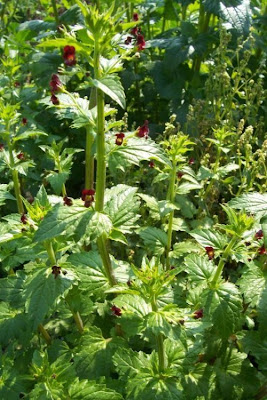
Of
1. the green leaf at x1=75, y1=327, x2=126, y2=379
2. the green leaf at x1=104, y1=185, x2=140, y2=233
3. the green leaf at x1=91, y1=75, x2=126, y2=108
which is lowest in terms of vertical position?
the green leaf at x1=75, y1=327, x2=126, y2=379

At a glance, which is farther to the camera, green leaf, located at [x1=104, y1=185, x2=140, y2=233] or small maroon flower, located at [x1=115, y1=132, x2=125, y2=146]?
green leaf, located at [x1=104, y1=185, x2=140, y2=233]

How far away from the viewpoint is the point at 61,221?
1431 mm

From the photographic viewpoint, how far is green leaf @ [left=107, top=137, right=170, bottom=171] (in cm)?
145

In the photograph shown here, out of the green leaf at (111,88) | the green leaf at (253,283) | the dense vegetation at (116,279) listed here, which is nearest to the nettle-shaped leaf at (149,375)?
the dense vegetation at (116,279)

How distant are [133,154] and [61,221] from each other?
0.34 meters

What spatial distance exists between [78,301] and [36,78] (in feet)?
8.08

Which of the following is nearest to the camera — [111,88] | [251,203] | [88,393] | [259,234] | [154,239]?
[111,88]

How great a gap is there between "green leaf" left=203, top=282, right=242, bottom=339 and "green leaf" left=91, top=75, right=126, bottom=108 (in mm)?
847

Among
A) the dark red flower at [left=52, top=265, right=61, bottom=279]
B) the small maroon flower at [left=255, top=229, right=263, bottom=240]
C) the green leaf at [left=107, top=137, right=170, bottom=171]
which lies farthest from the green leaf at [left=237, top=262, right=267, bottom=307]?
the dark red flower at [left=52, top=265, right=61, bottom=279]

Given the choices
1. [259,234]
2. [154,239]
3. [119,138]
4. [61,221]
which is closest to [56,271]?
[61,221]

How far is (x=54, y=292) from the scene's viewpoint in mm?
1576

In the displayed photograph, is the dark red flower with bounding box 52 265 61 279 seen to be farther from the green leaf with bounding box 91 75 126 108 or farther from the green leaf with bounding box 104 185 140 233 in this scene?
the green leaf with bounding box 91 75 126 108

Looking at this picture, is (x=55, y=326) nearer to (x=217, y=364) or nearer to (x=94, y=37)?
(x=217, y=364)

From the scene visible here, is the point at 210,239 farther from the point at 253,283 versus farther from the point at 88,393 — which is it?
the point at 88,393
